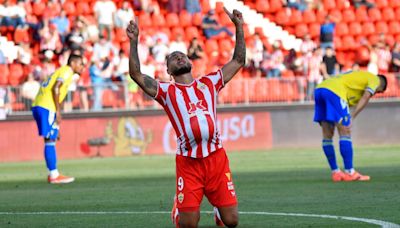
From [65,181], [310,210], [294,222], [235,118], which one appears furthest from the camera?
[235,118]

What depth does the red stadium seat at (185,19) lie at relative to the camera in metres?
31.1

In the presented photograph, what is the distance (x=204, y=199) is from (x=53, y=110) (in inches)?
190

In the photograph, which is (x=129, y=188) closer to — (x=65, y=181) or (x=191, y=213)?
(x=65, y=181)

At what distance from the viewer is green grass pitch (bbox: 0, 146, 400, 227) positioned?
1089 cm

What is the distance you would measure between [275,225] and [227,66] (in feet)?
5.01

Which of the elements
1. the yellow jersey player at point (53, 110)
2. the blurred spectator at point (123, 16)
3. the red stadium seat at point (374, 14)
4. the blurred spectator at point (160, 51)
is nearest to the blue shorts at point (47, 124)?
the yellow jersey player at point (53, 110)

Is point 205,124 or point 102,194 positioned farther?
point 102,194

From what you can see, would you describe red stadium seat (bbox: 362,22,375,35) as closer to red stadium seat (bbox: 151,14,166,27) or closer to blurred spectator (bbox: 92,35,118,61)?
red stadium seat (bbox: 151,14,166,27)

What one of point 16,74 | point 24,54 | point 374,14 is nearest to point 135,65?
point 16,74

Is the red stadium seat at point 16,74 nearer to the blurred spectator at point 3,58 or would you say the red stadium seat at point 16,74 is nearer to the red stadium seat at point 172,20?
the blurred spectator at point 3,58

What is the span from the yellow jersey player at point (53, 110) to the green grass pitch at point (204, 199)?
1.41 ft

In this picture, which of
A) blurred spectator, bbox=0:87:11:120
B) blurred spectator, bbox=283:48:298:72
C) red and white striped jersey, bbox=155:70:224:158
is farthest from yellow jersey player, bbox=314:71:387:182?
blurred spectator, bbox=283:48:298:72

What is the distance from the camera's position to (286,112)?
28.0 m

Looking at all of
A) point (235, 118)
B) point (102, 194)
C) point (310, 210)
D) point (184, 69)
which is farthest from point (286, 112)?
point (184, 69)
